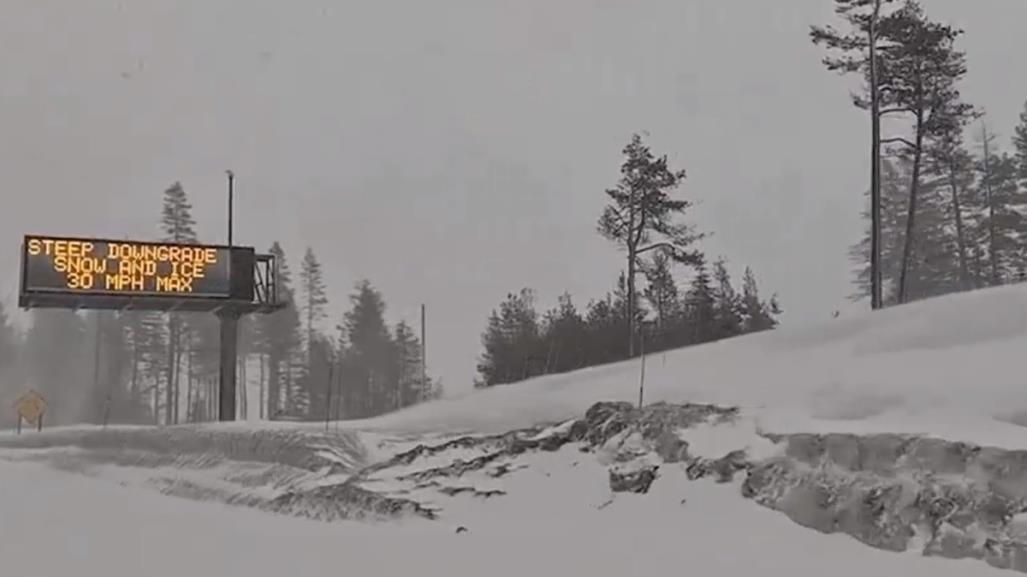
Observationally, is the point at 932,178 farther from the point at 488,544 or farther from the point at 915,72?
the point at 488,544

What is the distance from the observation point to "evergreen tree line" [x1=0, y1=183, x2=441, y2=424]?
233ft

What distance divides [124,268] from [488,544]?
65.2 ft

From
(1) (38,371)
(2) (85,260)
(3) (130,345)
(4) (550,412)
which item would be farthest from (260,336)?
(4) (550,412)

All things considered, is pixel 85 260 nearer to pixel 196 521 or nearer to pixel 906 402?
pixel 196 521

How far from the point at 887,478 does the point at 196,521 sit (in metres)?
9.10

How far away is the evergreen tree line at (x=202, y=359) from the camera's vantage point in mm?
70938

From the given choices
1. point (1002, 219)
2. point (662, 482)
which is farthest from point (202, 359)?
point (662, 482)

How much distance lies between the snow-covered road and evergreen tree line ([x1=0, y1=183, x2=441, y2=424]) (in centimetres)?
5123

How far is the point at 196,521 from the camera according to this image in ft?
46.2

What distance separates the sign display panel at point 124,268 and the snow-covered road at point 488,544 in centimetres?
1313

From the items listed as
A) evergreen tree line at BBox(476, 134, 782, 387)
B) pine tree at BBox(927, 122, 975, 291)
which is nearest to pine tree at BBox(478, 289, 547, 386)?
evergreen tree line at BBox(476, 134, 782, 387)

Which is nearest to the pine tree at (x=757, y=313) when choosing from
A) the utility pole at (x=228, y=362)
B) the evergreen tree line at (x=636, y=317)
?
the evergreen tree line at (x=636, y=317)

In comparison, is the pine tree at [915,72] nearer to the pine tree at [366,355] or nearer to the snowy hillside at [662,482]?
the snowy hillside at [662,482]

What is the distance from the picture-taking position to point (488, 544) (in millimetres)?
11039
